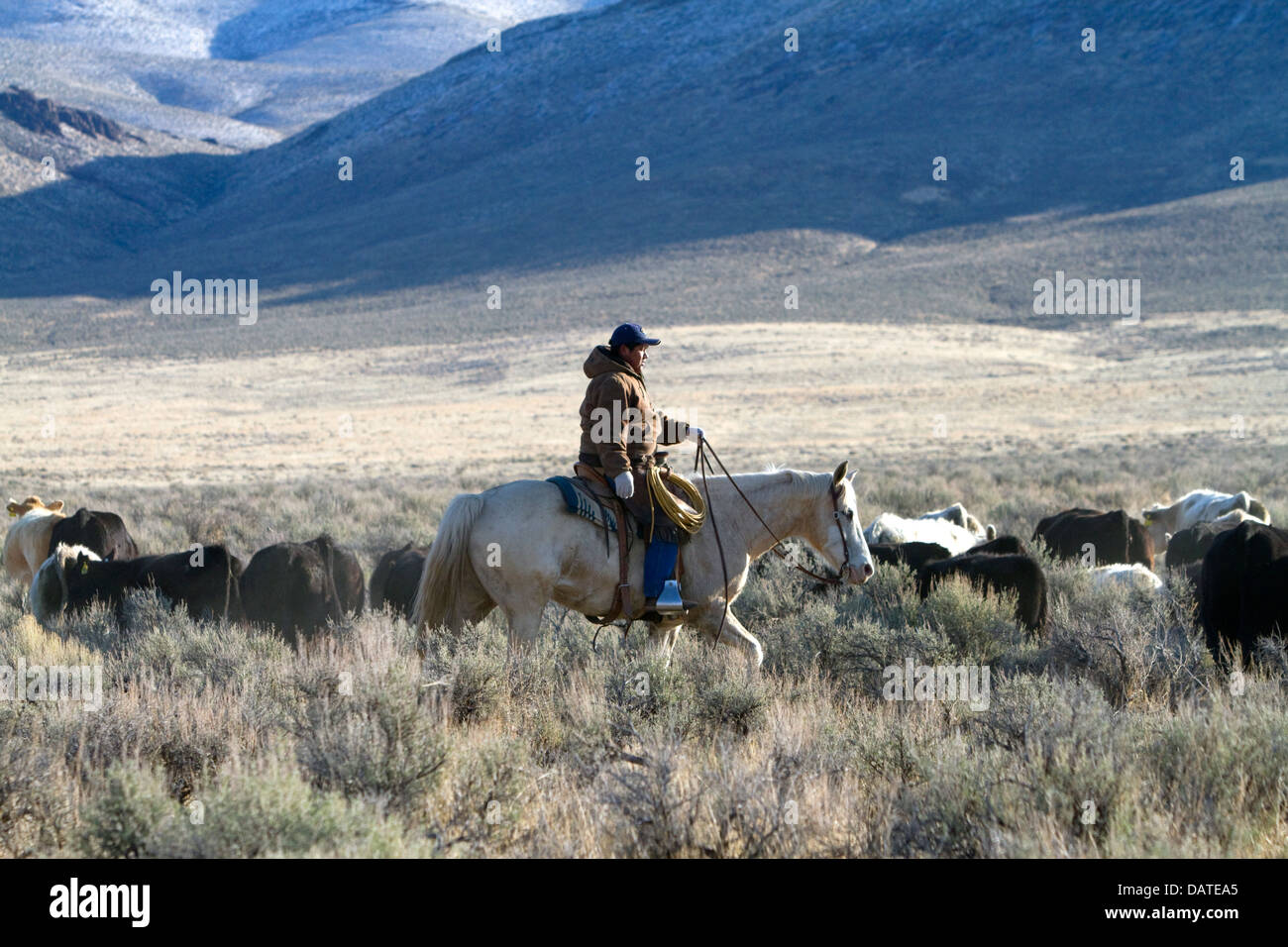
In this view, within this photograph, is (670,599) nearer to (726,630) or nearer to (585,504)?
(726,630)

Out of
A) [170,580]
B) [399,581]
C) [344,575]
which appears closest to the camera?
[170,580]

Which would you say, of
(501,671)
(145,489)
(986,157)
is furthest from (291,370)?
(986,157)

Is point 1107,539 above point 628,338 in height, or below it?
below

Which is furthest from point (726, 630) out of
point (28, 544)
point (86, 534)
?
point (28, 544)

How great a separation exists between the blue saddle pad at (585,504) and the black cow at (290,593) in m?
3.09

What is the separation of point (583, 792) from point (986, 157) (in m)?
105

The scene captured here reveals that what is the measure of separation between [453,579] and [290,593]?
2.78 m

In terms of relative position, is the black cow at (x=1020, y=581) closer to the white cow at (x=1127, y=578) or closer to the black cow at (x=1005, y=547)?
the black cow at (x=1005, y=547)

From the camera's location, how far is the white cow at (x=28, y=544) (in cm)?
1198

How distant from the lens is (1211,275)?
7219 centimetres

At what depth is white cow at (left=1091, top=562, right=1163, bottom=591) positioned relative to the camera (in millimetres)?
10398

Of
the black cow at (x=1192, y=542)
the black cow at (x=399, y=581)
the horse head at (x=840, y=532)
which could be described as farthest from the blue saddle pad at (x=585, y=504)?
the black cow at (x=1192, y=542)

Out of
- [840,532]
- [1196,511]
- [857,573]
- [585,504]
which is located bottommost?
[857,573]

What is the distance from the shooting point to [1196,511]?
587 inches
